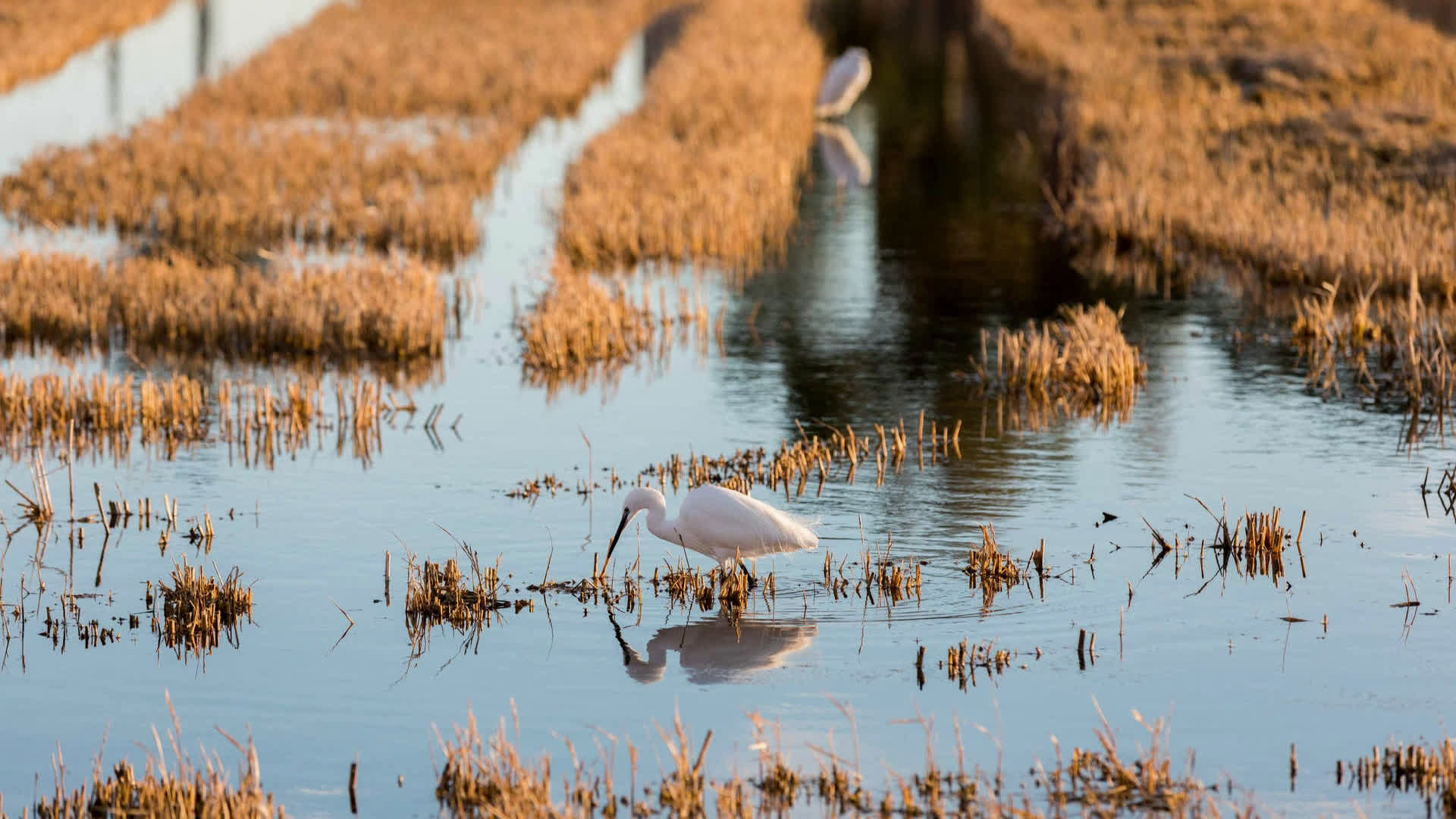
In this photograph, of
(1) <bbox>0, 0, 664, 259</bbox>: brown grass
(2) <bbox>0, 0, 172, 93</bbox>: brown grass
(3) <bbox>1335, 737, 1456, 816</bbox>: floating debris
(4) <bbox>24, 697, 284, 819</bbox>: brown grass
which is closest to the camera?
(4) <bbox>24, 697, 284, 819</bbox>: brown grass

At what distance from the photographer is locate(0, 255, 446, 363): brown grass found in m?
17.0

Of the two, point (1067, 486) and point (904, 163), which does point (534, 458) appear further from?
point (904, 163)

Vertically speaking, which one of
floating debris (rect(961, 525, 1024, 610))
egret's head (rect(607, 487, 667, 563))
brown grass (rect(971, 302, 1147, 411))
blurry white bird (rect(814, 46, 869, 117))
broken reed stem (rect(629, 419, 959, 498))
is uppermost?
blurry white bird (rect(814, 46, 869, 117))

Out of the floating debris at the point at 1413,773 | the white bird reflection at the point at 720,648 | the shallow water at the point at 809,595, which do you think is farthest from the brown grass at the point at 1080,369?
the floating debris at the point at 1413,773

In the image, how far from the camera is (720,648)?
30.6ft

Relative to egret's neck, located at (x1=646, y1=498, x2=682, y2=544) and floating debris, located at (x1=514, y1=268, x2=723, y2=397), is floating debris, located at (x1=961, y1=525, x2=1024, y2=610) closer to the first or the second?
egret's neck, located at (x1=646, y1=498, x2=682, y2=544)

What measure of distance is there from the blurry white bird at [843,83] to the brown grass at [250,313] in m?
16.6

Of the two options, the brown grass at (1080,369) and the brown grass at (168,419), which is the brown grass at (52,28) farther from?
Answer: the brown grass at (1080,369)

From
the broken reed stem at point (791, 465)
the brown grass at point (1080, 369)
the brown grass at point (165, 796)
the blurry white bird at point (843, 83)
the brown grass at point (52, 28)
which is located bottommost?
the brown grass at point (165, 796)

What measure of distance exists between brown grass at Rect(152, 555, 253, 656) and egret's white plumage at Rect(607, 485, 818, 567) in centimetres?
187

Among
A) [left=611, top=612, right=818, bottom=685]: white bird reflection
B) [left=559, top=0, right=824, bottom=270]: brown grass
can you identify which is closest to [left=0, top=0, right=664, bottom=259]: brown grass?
[left=559, top=0, right=824, bottom=270]: brown grass

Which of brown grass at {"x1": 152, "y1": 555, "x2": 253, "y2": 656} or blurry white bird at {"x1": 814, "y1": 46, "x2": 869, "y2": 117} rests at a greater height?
blurry white bird at {"x1": 814, "y1": 46, "x2": 869, "y2": 117}

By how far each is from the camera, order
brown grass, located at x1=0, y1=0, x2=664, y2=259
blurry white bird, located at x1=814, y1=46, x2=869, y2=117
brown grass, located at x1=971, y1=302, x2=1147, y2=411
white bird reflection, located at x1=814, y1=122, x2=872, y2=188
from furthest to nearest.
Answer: blurry white bird, located at x1=814, y1=46, x2=869, y2=117, white bird reflection, located at x1=814, y1=122, x2=872, y2=188, brown grass, located at x1=0, y1=0, x2=664, y2=259, brown grass, located at x1=971, y1=302, x2=1147, y2=411

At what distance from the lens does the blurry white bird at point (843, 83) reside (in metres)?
33.3
